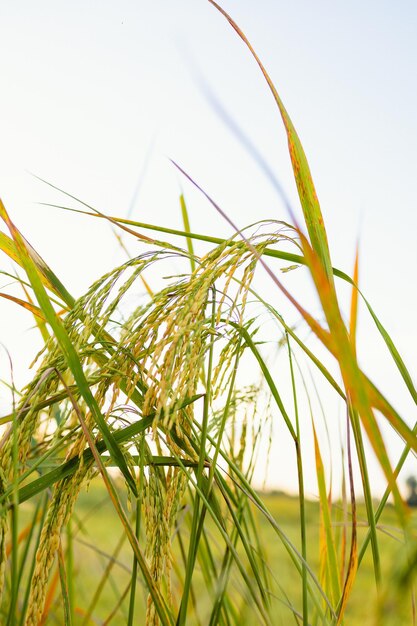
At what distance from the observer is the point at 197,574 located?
2.14 m

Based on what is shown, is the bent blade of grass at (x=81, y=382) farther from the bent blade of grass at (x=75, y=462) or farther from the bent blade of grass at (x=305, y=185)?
the bent blade of grass at (x=305, y=185)

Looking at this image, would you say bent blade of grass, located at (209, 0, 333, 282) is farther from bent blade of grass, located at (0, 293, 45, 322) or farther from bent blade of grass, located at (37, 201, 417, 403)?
bent blade of grass, located at (0, 293, 45, 322)

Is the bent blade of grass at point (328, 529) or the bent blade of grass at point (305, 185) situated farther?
the bent blade of grass at point (328, 529)

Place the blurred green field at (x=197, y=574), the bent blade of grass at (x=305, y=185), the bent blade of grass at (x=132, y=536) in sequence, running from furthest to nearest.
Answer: the blurred green field at (x=197, y=574)
the bent blade of grass at (x=305, y=185)
the bent blade of grass at (x=132, y=536)

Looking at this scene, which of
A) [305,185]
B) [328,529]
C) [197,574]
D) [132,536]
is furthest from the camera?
[197,574]

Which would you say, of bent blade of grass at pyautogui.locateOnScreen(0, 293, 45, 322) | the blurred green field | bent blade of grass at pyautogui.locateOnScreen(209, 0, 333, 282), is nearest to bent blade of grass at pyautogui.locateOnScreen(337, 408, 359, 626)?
the blurred green field

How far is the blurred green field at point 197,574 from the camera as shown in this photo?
1.02m

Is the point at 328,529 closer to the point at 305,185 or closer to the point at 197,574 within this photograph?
the point at 305,185

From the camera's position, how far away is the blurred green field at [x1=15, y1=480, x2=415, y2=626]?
3.34ft

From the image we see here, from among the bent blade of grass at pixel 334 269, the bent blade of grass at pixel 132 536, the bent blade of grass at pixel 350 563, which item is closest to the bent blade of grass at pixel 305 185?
the bent blade of grass at pixel 334 269

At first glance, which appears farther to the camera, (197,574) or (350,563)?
(197,574)

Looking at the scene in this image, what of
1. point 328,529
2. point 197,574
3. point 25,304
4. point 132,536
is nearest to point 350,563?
point 328,529

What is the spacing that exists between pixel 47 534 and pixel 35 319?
0.61m

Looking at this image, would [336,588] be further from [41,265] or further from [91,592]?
[91,592]
